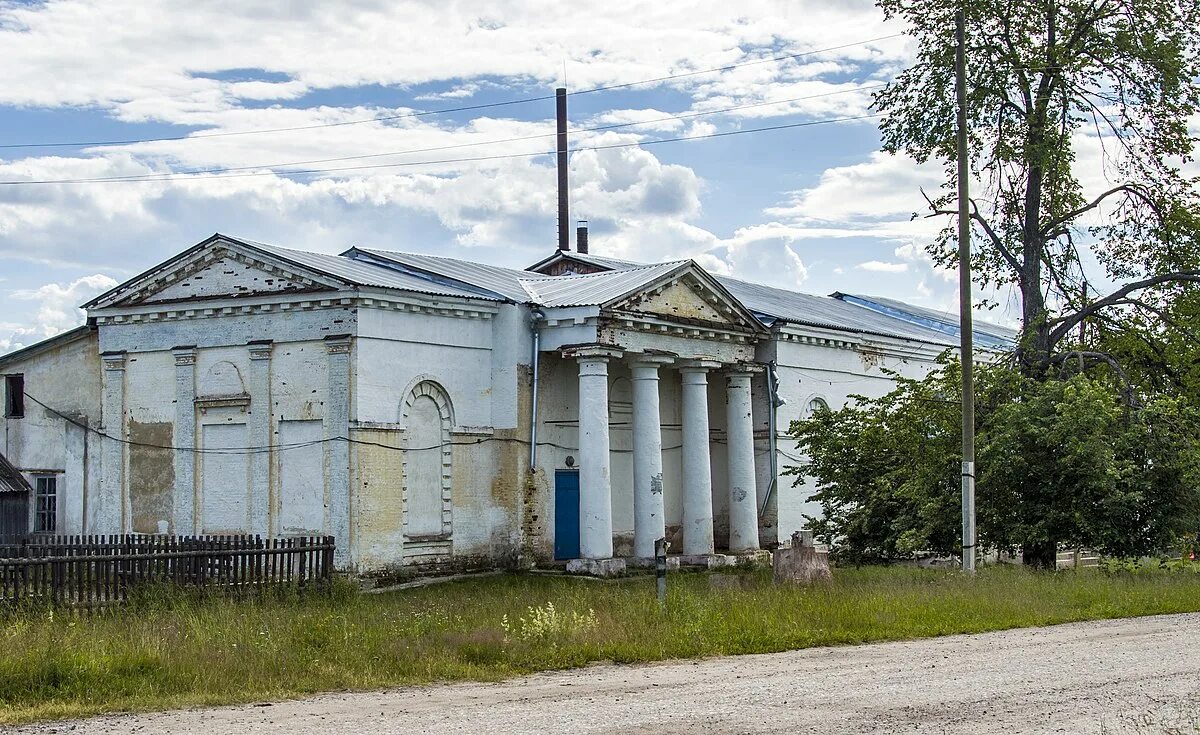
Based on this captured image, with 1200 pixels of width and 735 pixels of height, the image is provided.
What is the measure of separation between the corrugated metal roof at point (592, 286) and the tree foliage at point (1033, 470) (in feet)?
17.2

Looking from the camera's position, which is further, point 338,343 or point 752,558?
point 752,558

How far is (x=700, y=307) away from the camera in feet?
93.7

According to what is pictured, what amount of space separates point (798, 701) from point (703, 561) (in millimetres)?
17108

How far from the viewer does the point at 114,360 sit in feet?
86.6

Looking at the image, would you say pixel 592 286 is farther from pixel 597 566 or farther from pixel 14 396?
pixel 14 396

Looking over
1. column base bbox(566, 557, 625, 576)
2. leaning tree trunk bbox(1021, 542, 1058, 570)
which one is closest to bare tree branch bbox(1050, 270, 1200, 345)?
leaning tree trunk bbox(1021, 542, 1058, 570)

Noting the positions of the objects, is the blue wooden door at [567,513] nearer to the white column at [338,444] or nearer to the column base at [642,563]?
the column base at [642,563]

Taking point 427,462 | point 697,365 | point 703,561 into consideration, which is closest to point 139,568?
point 427,462

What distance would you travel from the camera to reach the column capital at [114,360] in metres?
26.3

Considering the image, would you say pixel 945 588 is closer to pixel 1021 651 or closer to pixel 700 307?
pixel 1021 651

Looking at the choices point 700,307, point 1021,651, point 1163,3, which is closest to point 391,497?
point 700,307

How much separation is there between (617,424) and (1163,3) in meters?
13.7

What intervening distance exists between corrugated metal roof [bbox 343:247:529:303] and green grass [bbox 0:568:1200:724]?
8654 millimetres

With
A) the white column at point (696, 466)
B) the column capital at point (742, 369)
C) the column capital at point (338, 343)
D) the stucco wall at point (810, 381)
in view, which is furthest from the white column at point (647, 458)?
the column capital at point (338, 343)
